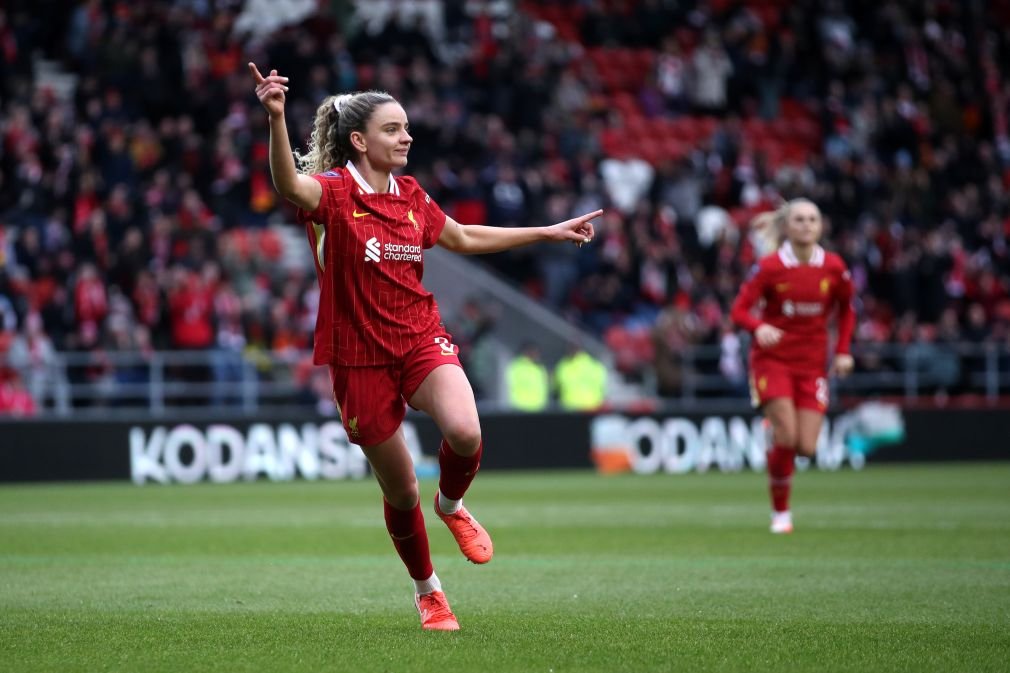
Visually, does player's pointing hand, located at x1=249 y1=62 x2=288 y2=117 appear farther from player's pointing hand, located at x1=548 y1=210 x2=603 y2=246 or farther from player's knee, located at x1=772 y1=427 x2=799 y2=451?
player's knee, located at x1=772 y1=427 x2=799 y2=451

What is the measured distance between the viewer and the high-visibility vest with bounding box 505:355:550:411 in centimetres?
2264

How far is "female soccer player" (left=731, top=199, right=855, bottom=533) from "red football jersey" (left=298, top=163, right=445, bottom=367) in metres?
5.93

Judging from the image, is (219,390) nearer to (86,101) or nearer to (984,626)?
(86,101)

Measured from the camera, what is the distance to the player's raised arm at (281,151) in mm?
6309

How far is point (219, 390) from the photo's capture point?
68.8ft

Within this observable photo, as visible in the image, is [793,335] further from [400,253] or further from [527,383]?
[527,383]

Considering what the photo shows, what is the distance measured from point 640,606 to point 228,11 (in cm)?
2041

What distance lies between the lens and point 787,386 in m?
12.6

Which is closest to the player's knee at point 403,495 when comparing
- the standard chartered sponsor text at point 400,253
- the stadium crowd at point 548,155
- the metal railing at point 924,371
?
the standard chartered sponsor text at point 400,253

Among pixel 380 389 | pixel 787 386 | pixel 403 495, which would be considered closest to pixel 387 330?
pixel 380 389

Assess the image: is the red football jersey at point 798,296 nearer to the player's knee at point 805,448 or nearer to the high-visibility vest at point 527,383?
the player's knee at point 805,448

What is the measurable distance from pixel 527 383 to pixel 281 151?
16301mm

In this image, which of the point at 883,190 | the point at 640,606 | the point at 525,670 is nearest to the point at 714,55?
the point at 883,190

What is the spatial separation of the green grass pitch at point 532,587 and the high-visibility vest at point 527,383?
5906mm
